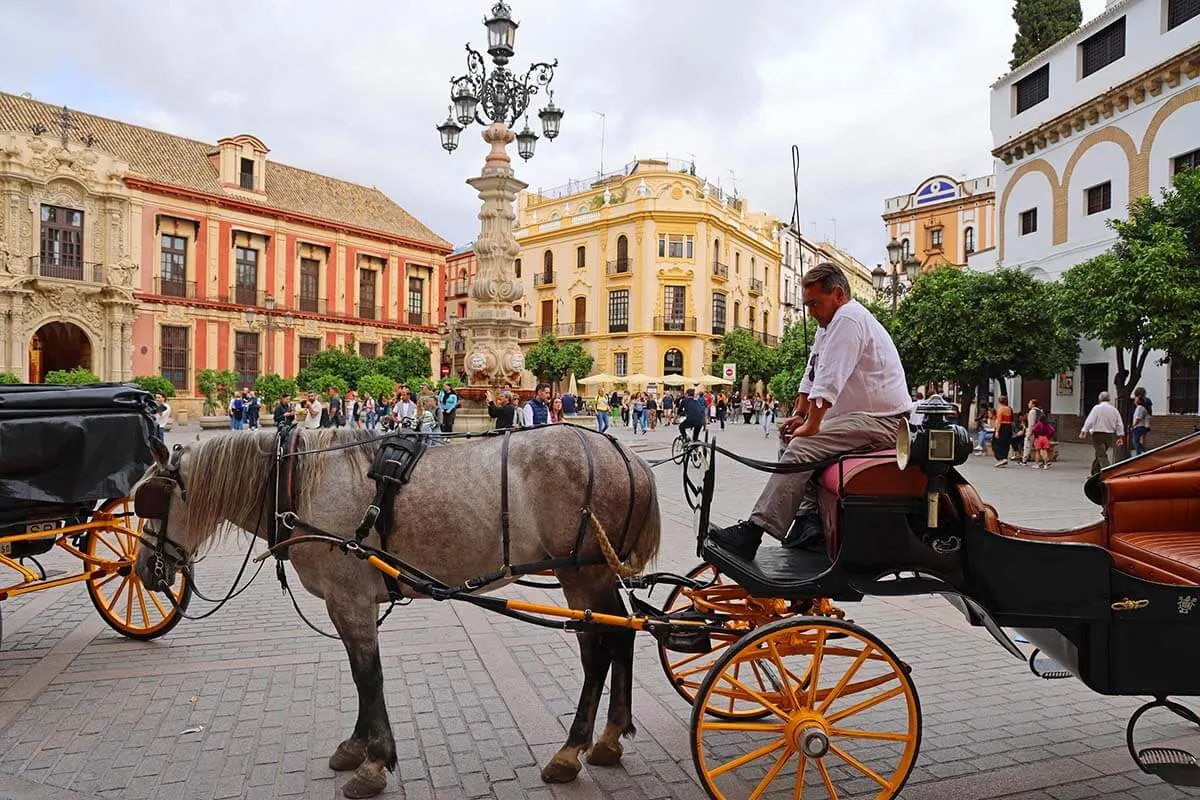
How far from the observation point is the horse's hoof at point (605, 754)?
11.9ft

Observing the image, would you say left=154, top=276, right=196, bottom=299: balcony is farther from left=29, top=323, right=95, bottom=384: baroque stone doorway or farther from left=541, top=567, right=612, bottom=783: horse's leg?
left=541, top=567, right=612, bottom=783: horse's leg

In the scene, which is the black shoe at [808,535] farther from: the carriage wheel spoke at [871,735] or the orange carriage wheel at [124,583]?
the orange carriage wheel at [124,583]

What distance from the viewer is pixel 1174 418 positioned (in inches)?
746

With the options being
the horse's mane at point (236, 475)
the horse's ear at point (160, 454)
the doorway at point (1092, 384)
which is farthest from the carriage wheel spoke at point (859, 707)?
the doorway at point (1092, 384)

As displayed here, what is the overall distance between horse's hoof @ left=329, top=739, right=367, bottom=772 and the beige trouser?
Result: 2.06 m

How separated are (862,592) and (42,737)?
13.1 feet

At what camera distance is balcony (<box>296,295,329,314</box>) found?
1553 inches

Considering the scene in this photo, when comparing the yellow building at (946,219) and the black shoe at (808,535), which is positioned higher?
the yellow building at (946,219)

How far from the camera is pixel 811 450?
343cm

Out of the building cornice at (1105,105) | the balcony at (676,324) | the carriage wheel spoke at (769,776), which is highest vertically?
the building cornice at (1105,105)

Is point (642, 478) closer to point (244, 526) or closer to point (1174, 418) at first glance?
point (244, 526)

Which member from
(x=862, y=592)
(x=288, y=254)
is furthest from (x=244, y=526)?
(x=288, y=254)

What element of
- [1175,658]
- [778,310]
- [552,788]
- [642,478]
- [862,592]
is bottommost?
[552,788]

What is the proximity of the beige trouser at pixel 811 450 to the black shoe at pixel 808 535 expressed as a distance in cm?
21
